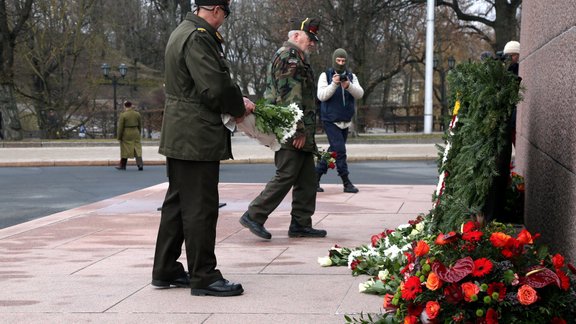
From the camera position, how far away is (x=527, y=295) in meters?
3.82

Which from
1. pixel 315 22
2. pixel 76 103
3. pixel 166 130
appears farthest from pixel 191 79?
pixel 76 103

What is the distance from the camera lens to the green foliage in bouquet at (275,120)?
5.88m

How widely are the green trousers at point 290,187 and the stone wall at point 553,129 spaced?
6.14 feet

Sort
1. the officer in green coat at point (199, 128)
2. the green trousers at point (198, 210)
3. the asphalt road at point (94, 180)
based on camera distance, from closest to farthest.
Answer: the officer in green coat at point (199, 128)
the green trousers at point (198, 210)
the asphalt road at point (94, 180)

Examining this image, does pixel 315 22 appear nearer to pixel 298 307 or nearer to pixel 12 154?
pixel 298 307

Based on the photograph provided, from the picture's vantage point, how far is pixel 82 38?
126ft

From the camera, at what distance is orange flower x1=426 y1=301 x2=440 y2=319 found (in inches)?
150

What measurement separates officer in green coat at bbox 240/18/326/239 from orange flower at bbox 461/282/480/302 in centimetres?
377

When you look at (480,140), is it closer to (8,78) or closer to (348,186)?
(348,186)

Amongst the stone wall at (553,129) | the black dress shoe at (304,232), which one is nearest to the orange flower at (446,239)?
the stone wall at (553,129)

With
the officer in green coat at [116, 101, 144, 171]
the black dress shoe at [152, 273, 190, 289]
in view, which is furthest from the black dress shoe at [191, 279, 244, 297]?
the officer in green coat at [116, 101, 144, 171]

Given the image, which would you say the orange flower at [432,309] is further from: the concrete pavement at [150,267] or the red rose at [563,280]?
the concrete pavement at [150,267]

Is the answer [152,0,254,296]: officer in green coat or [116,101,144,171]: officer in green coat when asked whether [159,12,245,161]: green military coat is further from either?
[116,101,144,171]: officer in green coat

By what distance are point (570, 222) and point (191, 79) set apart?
2.34 m
